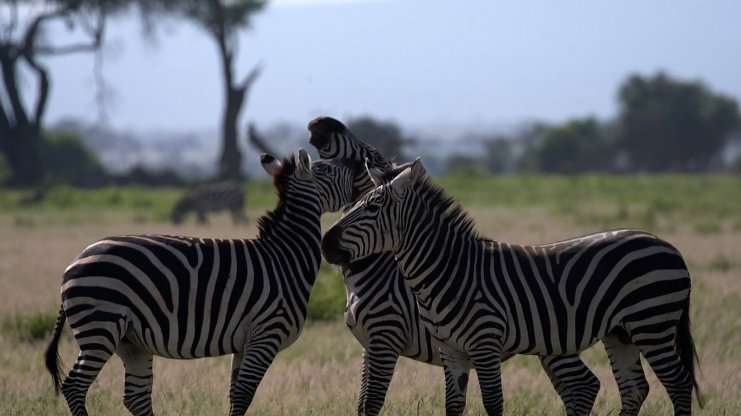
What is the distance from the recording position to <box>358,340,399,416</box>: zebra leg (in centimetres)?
699

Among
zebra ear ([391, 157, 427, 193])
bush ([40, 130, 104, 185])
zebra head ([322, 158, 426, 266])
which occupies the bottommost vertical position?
bush ([40, 130, 104, 185])

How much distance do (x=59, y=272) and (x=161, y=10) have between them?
4170 cm

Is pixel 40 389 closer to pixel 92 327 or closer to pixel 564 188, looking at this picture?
pixel 92 327

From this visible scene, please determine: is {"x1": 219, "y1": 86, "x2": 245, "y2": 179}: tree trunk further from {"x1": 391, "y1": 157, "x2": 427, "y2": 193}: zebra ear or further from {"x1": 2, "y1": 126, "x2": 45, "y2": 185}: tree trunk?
Answer: {"x1": 391, "y1": 157, "x2": 427, "y2": 193}: zebra ear

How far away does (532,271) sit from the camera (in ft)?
Result: 22.6

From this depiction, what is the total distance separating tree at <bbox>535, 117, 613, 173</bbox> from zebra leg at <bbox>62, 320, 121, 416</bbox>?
78.4 metres

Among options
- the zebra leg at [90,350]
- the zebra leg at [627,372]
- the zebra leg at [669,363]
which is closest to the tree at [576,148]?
the zebra leg at [627,372]

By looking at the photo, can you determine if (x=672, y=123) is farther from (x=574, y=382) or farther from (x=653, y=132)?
(x=574, y=382)

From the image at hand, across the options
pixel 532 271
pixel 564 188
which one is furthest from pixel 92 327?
pixel 564 188

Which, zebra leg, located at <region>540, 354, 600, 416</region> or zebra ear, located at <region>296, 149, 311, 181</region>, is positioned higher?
zebra ear, located at <region>296, 149, 311, 181</region>

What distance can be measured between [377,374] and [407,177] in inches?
56.1

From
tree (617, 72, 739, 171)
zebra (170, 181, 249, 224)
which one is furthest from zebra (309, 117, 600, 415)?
tree (617, 72, 739, 171)

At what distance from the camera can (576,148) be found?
87.4 m

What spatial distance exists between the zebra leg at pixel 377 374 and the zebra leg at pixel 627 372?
1.55 meters
